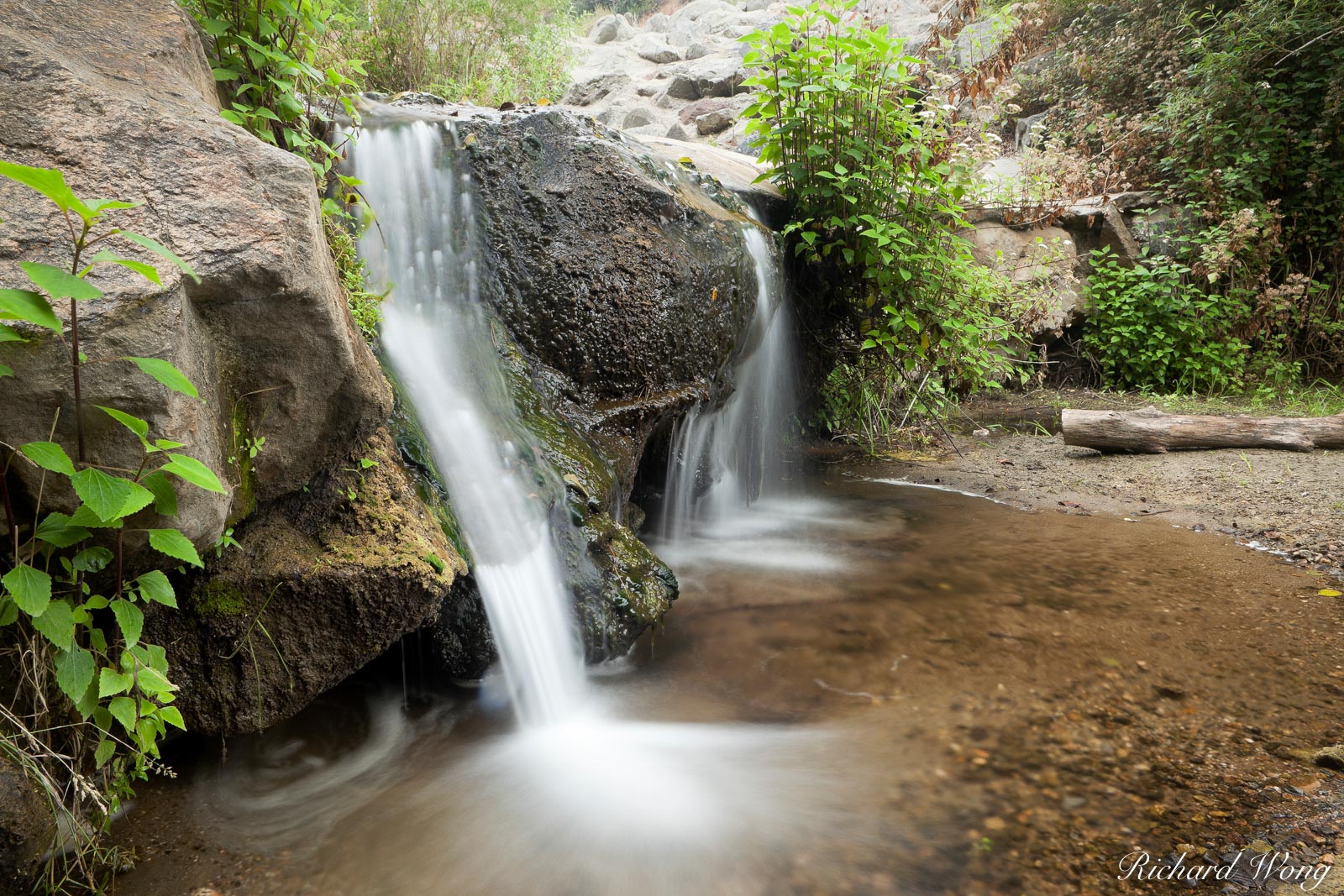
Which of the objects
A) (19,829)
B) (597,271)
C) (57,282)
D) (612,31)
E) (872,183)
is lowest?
(19,829)

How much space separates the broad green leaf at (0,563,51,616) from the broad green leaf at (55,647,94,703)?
155 millimetres

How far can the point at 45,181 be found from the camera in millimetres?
1326

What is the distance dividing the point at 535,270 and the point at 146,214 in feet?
7.08

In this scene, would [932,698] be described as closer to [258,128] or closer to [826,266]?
[258,128]

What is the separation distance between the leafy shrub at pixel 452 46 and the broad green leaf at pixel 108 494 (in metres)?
6.97

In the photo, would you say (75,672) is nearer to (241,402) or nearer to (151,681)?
(151,681)

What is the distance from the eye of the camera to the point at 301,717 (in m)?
2.65

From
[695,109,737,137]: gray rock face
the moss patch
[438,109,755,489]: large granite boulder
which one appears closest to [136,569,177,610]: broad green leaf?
the moss patch

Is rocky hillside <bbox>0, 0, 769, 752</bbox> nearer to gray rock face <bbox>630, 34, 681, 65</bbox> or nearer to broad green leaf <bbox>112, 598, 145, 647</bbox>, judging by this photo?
broad green leaf <bbox>112, 598, 145, 647</bbox>

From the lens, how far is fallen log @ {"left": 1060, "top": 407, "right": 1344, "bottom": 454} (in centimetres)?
530

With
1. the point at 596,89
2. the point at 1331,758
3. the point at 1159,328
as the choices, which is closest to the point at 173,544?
the point at 1331,758

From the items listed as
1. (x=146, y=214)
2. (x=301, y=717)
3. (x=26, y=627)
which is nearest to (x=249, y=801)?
(x=301, y=717)

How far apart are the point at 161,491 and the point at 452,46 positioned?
881 centimetres

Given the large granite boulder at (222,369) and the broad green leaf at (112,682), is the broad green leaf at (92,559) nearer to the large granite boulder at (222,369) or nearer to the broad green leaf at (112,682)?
the large granite boulder at (222,369)
